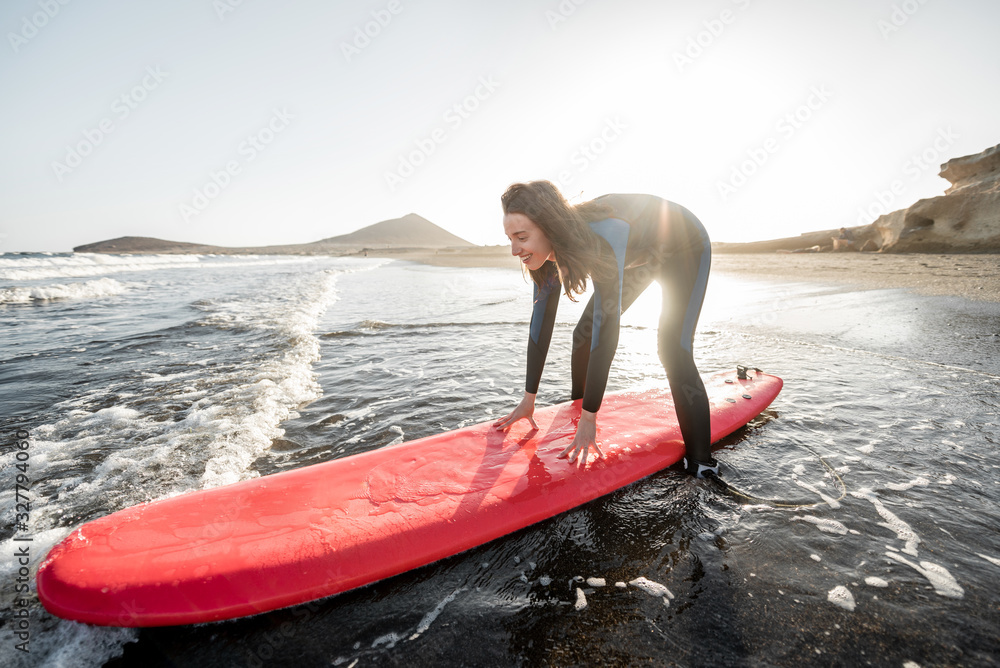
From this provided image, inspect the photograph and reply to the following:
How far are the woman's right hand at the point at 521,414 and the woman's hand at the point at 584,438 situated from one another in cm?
45

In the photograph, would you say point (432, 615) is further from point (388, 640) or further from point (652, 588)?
point (652, 588)

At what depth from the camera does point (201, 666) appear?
4.28 feet

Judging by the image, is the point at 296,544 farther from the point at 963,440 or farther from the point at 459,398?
the point at 963,440

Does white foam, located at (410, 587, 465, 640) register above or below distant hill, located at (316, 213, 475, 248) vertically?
below

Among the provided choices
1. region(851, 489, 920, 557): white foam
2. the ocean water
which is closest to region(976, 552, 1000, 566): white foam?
the ocean water

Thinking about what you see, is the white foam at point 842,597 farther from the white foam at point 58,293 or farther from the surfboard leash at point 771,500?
the white foam at point 58,293

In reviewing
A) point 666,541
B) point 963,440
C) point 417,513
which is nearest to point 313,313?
point 417,513

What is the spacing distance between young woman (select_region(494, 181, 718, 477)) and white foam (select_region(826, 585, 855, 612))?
78 centimetres

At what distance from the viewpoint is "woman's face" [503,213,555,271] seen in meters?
2.02

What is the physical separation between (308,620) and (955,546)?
95.1 inches

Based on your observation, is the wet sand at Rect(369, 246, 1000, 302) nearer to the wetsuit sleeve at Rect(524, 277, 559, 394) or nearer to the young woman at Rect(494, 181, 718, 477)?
the young woman at Rect(494, 181, 718, 477)

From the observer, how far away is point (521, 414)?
2693 millimetres

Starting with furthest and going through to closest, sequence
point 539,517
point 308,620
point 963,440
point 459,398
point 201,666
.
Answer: point 459,398, point 963,440, point 539,517, point 308,620, point 201,666

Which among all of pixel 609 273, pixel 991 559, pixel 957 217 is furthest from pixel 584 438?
pixel 957 217
